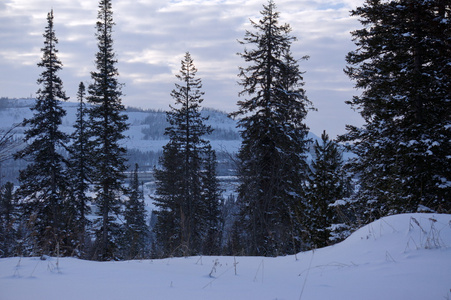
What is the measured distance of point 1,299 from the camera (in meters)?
2.53

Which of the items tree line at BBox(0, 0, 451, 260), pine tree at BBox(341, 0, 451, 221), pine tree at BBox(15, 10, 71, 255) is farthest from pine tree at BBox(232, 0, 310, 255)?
pine tree at BBox(15, 10, 71, 255)

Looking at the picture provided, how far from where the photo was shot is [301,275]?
383 centimetres

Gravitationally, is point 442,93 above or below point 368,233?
above

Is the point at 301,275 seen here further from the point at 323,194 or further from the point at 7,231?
the point at 323,194

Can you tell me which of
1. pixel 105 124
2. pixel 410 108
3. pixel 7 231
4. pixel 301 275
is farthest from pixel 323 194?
pixel 105 124

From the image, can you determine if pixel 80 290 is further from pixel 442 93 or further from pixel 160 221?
pixel 160 221

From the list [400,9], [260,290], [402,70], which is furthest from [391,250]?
[400,9]

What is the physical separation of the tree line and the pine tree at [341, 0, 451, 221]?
1.6 inches

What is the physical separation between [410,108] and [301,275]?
9633 mm

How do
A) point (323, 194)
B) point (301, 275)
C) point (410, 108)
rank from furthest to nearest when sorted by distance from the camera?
point (410, 108) < point (323, 194) < point (301, 275)

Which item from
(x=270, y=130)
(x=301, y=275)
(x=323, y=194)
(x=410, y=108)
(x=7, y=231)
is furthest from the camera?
(x=270, y=130)

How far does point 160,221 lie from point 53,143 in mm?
14242

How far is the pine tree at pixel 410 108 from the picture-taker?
10055mm

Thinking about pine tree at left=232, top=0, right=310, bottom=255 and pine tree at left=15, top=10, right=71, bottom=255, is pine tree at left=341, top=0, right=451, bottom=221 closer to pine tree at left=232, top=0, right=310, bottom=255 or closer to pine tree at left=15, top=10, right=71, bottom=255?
pine tree at left=232, top=0, right=310, bottom=255
